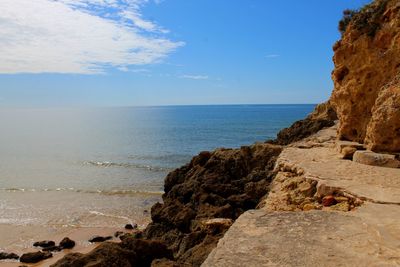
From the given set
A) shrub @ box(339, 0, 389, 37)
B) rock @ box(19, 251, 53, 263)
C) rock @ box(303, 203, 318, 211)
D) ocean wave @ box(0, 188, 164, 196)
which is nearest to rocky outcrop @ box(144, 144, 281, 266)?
rock @ box(303, 203, 318, 211)

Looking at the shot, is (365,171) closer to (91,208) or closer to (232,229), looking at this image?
(232,229)

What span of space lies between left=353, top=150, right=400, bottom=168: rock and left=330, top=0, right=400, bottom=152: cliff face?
1.41 feet

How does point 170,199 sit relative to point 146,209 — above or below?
above

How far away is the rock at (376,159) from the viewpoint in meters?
9.95

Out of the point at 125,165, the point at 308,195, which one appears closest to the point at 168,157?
the point at 125,165

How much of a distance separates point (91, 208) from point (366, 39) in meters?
14.6

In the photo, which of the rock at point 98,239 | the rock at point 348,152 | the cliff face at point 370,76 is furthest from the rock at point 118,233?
the cliff face at point 370,76

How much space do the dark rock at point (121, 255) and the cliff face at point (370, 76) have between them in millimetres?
6922

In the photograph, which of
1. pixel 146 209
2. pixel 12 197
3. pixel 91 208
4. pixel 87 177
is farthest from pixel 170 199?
pixel 87 177

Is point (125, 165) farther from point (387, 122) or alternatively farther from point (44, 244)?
point (387, 122)

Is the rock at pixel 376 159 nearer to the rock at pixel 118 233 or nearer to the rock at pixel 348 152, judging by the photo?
the rock at pixel 348 152

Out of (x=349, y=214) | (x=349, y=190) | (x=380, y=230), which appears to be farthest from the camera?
(x=349, y=190)

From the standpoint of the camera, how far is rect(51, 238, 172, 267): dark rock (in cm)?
657

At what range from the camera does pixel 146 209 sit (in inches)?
741
